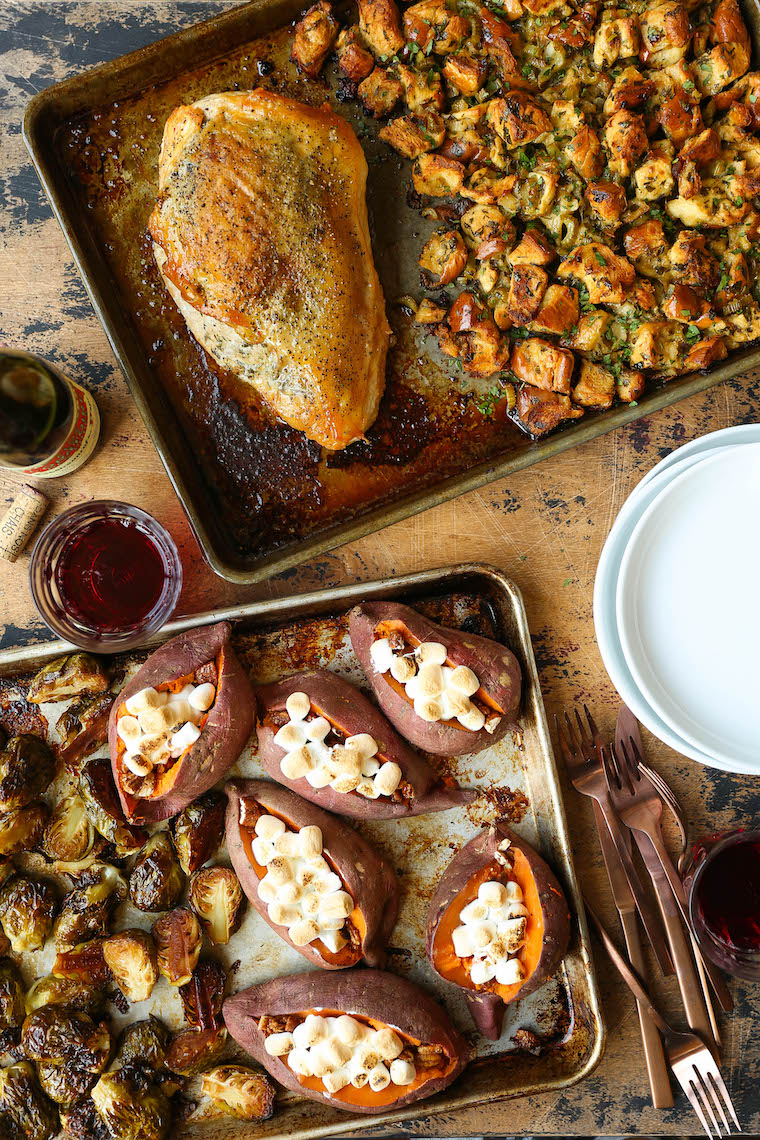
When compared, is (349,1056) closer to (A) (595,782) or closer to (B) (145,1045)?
(B) (145,1045)

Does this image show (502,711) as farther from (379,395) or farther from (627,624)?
(379,395)

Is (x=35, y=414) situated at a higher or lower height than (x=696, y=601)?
higher

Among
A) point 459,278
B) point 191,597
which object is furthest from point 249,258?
point 191,597

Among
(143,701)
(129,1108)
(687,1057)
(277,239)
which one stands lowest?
(687,1057)

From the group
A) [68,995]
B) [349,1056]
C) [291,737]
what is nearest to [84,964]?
[68,995]

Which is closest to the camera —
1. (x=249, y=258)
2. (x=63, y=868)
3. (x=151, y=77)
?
(x=249, y=258)

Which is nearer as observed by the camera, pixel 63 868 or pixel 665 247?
pixel 665 247

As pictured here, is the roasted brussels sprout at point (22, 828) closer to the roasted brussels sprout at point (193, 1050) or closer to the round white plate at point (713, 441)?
the roasted brussels sprout at point (193, 1050)
